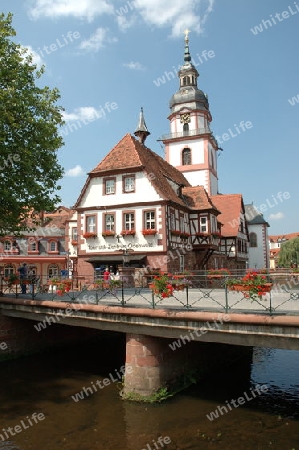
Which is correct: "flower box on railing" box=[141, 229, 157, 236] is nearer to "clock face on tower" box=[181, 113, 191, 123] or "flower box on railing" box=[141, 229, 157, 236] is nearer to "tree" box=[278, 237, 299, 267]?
"clock face on tower" box=[181, 113, 191, 123]

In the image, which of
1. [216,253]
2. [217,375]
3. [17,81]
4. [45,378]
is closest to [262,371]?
[217,375]

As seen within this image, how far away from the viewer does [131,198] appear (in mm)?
25891

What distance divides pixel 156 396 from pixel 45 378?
16.5 feet

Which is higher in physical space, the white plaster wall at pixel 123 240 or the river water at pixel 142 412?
the white plaster wall at pixel 123 240

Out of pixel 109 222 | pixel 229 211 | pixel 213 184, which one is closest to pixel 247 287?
pixel 109 222

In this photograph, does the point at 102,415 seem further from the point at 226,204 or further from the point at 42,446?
the point at 226,204

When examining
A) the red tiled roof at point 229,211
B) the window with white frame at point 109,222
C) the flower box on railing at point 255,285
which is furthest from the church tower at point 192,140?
the flower box on railing at point 255,285

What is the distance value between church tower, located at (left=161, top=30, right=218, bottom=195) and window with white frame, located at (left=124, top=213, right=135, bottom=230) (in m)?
17.4

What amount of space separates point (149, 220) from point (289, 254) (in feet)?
115

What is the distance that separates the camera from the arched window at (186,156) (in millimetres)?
43312

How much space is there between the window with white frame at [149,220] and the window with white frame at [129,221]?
96 centimetres

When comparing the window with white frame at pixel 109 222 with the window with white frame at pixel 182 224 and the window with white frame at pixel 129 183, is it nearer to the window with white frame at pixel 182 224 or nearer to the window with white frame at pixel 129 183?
the window with white frame at pixel 129 183

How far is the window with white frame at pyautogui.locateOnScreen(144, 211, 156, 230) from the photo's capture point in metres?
25.1

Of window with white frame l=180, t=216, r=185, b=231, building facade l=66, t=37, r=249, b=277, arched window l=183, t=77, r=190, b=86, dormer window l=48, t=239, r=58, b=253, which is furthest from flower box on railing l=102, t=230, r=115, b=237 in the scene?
arched window l=183, t=77, r=190, b=86
